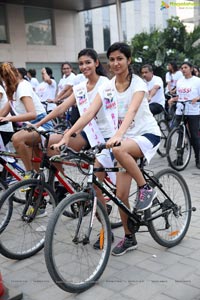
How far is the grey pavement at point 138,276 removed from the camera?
296 cm

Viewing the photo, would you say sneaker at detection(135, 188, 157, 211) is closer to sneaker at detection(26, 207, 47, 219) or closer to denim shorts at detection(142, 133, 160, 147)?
denim shorts at detection(142, 133, 160, 147)

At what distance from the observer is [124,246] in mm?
3648

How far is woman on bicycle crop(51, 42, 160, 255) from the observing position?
10.8 feet

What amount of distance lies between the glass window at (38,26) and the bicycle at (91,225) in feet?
56.5

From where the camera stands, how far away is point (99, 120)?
396cm

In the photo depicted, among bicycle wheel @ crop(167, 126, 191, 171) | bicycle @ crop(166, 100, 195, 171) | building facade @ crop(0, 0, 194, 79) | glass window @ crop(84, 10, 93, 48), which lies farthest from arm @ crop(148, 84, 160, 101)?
glass window @ crop(84, 10, 93, 48)

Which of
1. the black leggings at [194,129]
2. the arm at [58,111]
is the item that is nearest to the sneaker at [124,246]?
the arm at [58,111]

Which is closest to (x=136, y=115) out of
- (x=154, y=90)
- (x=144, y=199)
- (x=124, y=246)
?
(x=144, y=199)

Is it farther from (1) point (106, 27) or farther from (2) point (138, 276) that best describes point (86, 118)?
(1) point (106, 27)

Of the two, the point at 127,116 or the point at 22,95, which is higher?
the point at 22,95

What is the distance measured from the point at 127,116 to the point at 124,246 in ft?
4.10

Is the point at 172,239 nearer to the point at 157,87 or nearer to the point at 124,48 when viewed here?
the point at 124,48

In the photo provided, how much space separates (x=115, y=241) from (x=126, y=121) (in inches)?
55.3

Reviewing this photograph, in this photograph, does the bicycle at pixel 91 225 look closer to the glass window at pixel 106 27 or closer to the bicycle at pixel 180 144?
the bicycle at pixel 180 144
